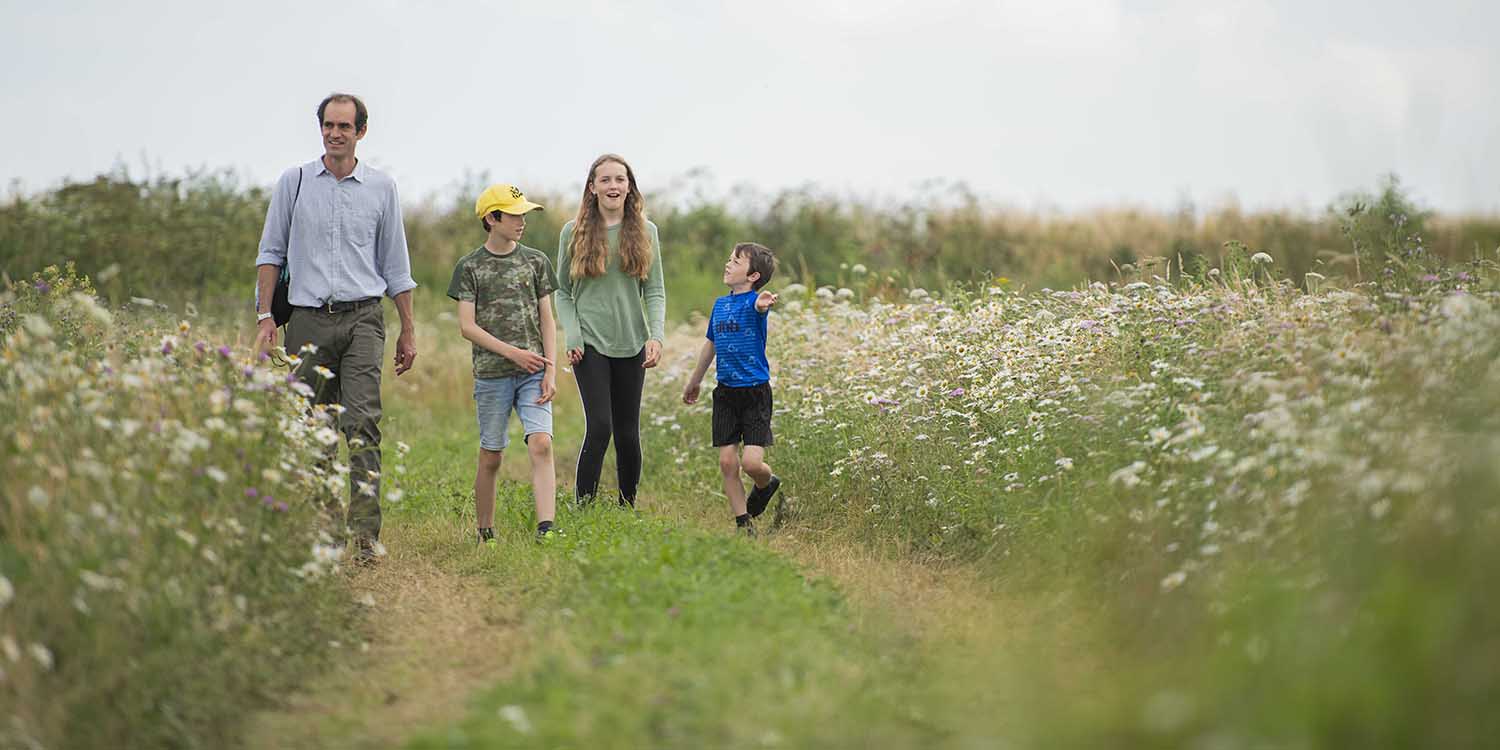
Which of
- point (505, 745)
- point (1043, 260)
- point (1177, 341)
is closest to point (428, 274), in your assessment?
point (1043, 260)

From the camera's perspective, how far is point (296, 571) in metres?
5.25

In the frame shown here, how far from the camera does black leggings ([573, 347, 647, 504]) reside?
25.6ft

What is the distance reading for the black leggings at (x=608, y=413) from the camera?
7.80 m

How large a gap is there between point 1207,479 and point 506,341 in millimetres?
3918

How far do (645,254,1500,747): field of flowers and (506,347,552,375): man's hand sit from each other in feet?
5.81

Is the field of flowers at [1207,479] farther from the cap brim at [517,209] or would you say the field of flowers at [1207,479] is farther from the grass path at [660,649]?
the cap brim at [517,209]

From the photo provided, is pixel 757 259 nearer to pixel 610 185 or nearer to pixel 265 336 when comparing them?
pixel 610 185

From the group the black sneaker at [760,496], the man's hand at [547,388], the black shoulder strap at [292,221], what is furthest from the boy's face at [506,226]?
the black sneaker at [760,496]

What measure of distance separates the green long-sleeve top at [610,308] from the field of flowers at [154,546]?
2110 millimetres

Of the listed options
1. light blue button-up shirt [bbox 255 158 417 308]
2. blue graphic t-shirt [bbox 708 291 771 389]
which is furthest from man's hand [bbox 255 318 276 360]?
blue graphic t-shirt [bbox 708 291 771 389]

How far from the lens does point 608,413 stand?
7836 mm

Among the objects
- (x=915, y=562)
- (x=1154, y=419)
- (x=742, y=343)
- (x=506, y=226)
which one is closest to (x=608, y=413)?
(x=742, y=343)

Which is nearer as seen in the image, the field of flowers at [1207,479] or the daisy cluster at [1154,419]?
the field of flowers at [1207,479]

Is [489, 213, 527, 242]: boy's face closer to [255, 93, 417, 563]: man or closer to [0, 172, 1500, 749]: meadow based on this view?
[255, 93, 417, 563]: man
